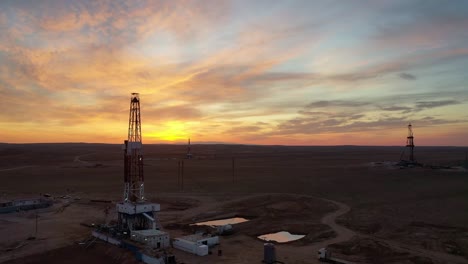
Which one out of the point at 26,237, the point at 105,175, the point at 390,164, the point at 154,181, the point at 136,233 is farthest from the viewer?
the point at 390,164

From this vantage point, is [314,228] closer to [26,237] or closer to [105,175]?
[26,237]

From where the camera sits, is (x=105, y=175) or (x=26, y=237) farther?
(x=105, y=175)

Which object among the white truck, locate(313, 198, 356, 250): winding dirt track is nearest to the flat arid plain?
locate(313, 198, 356, 250): winding dirt track

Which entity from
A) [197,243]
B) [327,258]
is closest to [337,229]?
[327,258]

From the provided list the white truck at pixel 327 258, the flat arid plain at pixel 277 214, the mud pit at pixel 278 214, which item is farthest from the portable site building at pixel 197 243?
the white truck at pixel 327 258

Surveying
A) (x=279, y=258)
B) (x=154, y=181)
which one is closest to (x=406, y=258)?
(x=279, y=258)

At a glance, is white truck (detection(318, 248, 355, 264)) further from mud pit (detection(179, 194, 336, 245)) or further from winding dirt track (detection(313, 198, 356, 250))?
mud pit (detection(179, 194, 336, 245))

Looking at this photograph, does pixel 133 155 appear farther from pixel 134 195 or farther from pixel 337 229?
pixel 337 229

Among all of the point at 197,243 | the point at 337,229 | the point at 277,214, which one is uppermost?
the point at 197,243

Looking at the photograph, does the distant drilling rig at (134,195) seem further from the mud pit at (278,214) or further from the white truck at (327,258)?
the white truck at (327,258)
